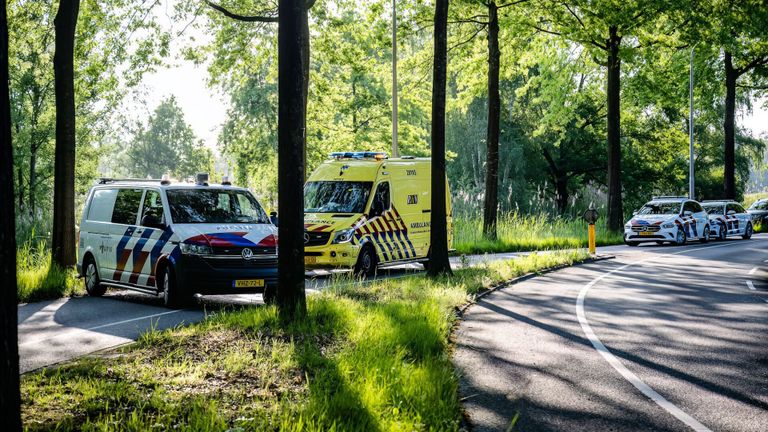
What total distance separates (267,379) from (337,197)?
11.4 meters

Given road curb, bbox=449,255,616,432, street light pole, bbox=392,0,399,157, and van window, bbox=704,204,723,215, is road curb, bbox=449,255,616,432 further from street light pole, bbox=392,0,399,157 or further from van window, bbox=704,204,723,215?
van window, bbox=704,204,723,215

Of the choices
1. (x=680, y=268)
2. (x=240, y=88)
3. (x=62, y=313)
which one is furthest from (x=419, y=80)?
(x=62, y=313)

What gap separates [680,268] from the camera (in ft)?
67.6

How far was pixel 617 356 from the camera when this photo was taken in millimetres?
9070

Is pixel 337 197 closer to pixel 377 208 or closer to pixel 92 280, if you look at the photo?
pixel 377 208

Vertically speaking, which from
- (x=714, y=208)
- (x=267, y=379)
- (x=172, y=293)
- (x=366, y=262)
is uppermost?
(x=714, y=208)

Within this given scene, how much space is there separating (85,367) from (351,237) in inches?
398

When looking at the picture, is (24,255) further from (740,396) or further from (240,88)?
(240,88)

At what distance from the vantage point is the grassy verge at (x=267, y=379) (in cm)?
555

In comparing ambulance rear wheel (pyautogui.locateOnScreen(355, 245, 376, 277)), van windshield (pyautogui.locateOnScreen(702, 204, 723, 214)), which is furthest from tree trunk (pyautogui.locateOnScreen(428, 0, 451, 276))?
van windshield (pyautogui.locateOnScreen(702, 204, 723, 214))

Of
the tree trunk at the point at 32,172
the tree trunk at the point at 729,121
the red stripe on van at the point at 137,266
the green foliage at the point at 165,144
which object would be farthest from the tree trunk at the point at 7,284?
the green foliage at the point at 165,144

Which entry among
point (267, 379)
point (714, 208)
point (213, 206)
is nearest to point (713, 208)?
point (714, 208)

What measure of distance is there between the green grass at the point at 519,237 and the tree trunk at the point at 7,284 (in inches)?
854

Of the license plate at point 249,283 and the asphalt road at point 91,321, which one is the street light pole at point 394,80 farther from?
the license plate at point 249,283
